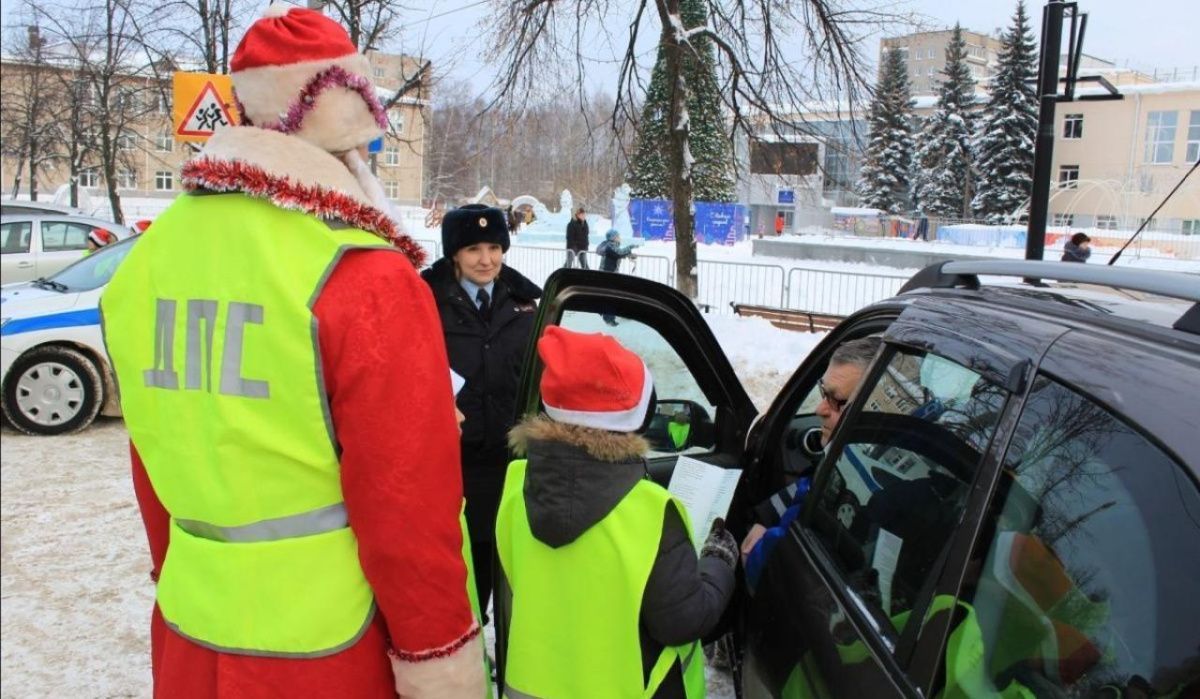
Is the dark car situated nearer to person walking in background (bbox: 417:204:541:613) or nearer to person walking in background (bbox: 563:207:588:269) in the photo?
person walking in background (bbox: 417:204:541:613)

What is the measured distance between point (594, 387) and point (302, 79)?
906mm

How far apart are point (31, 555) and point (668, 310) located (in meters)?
4.36

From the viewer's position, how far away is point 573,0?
12.3 meters

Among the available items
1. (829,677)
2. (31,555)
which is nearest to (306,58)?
(829,677)

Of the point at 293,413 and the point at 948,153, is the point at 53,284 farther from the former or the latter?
the point at 948,153

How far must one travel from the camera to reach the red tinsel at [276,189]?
63.6 inches

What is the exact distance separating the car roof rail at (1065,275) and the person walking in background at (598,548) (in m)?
0.88

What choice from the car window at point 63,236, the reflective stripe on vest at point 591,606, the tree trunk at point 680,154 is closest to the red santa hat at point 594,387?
the reflective stripe on vest at point 591,606

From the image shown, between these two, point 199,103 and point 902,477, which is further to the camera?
point 199,103

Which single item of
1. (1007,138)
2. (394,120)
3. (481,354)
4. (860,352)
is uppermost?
(1007,138)

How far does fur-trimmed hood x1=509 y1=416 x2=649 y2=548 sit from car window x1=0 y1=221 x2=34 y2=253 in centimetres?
1356

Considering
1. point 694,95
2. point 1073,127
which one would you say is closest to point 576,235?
point 694,95

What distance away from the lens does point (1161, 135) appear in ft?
152

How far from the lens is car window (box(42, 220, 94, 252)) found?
13.0 meters
